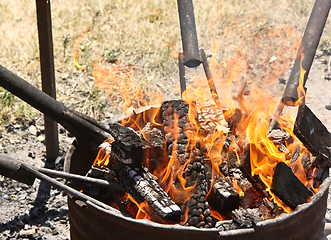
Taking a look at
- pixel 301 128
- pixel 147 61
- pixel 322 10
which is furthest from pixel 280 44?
pixel 301 128

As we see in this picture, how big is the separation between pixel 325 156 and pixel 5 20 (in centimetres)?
649

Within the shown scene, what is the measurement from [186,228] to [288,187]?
831 mm

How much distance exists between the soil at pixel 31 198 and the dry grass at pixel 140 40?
1.26ft

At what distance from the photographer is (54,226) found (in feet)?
11.7

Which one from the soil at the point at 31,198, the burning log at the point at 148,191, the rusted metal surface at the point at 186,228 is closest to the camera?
the rusted metal surface at the point at 186,228

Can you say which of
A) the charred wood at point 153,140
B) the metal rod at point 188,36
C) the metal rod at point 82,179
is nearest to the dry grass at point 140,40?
the charred wood at point 153,140

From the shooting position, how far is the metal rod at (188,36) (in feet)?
8.79

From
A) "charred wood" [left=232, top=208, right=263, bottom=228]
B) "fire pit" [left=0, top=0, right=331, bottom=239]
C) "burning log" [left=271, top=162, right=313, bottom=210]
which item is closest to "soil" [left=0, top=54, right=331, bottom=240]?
"fire pit" [left=0, top=0, right=331, bottom=239]

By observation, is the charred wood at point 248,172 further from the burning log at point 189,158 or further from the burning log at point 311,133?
the burning log at point 311,133

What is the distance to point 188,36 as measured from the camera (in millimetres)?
2738

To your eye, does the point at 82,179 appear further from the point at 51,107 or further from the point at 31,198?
the point at 31,198

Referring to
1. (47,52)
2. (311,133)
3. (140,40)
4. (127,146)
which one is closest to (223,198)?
(127,146)

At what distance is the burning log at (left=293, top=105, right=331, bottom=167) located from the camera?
2.54 meters

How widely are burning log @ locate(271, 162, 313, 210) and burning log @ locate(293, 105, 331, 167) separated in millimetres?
444
